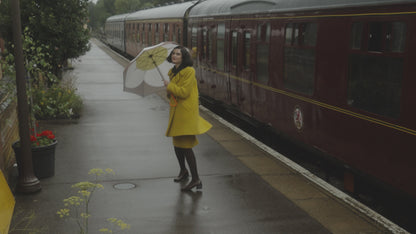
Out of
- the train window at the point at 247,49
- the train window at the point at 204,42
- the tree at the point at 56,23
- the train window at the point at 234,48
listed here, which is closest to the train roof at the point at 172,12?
the train window at the point at 204,42

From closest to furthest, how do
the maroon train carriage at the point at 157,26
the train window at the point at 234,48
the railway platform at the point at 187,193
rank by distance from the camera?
the railway platform at the point at 187,193 < the train window at the point at 234,48 < the maroon train carriage at the point at 157,26

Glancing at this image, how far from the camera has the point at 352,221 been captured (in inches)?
218

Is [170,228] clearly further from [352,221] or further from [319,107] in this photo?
[319,107]

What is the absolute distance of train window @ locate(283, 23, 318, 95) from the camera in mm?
7688

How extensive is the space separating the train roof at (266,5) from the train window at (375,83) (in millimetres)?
678

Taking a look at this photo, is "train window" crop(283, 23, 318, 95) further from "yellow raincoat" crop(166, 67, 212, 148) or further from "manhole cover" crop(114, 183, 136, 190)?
"manhole cover" crop(114, 183, 136, 190)

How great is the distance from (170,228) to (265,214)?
A: 116cm

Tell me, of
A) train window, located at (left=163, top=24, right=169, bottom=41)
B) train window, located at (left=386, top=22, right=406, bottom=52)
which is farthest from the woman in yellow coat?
train window, located at (left=163, top=24, right=169, bottom=41)

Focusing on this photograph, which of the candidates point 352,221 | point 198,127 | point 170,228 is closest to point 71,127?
point 198,127

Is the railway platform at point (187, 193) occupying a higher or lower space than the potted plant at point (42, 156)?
lower

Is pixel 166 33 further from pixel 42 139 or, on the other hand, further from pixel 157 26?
pixel 42 139

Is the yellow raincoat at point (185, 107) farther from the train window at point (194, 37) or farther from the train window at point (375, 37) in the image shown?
the train window at point (194, 37)

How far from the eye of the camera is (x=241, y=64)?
36.7 ft

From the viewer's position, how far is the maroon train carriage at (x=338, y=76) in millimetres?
5508
